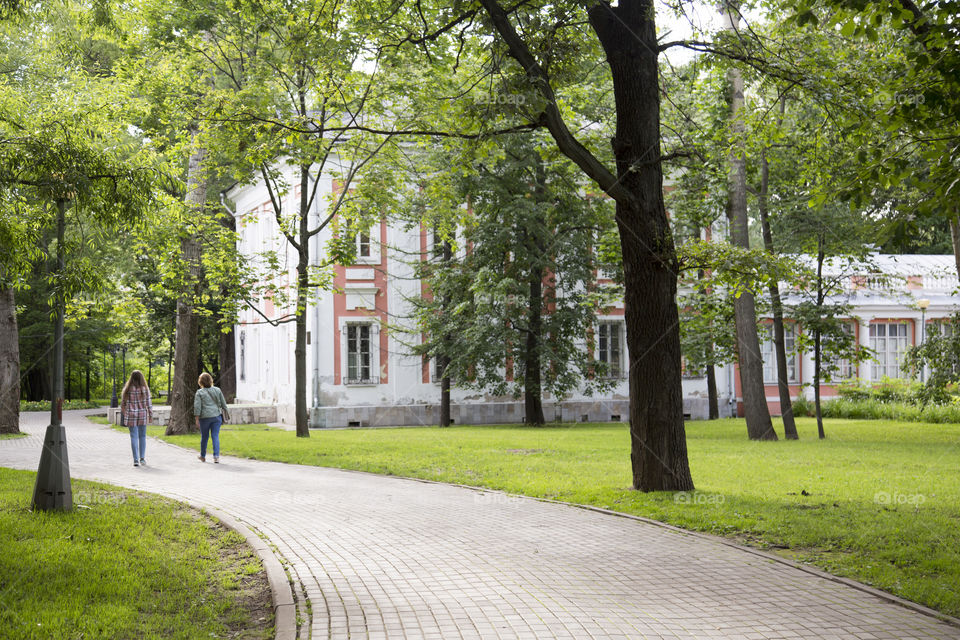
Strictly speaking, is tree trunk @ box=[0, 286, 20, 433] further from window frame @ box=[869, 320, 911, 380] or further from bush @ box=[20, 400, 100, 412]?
window frame @ box=[869, 320, 911, 380]

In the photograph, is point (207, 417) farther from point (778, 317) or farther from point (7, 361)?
point (778, 317)

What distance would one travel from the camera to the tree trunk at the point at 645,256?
1093 cm

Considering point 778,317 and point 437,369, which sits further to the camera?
point 437,369

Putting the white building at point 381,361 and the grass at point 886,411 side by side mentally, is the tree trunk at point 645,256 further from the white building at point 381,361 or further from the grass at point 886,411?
the grass at point 886,411

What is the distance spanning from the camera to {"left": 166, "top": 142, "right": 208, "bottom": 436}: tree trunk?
23.5 metres

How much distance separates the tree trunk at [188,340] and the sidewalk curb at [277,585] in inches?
582

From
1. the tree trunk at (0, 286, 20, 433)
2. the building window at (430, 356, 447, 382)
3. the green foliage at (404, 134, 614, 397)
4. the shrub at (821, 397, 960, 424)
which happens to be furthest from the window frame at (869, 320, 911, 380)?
the tree trunk at (0, 286, 20, 433)

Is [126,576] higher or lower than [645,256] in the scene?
lower

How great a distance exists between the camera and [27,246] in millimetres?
9320

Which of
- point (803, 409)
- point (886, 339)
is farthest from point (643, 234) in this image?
point (886, 339)

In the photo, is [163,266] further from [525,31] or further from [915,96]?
[915,96]

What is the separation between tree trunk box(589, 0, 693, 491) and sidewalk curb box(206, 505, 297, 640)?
4.82 meters

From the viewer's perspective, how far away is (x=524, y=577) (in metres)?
6.96

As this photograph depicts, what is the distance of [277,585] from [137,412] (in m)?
10.0
